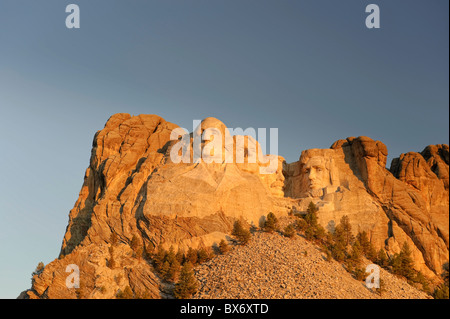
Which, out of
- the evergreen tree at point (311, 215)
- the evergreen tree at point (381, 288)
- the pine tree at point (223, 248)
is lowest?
the evergreen tree at point (381, 288)

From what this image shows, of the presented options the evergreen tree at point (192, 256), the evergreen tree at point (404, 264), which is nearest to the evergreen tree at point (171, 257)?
the evergreen tree at point (192, 256)

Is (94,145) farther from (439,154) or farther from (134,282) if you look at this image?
(439,154)

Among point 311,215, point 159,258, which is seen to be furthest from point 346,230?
point 159,258

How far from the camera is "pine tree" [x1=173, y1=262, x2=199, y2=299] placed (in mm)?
49844

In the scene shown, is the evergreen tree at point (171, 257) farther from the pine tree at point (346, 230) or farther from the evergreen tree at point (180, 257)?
the pine tree at point (346, 230)

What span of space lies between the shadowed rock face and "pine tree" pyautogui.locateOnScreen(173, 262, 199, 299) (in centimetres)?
290

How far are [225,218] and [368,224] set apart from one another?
1601 centimetres

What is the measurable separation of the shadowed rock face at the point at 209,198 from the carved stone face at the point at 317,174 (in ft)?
0.43

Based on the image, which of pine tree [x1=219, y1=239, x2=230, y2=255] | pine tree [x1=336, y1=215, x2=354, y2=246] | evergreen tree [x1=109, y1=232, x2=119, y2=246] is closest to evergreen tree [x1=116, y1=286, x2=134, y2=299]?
evergreen tree [x1=109, y1=232, x2=119, y2=246]

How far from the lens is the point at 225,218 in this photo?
6041cm

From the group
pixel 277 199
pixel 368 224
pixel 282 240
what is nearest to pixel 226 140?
pixel 277 199

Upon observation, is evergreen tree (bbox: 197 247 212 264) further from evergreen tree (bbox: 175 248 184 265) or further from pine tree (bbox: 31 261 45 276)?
pine tree (bbox: 31 261 45 276)

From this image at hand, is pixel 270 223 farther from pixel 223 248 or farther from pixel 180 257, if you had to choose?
pixel 180 257

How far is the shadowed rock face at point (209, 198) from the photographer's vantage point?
Result: 57281 mm
